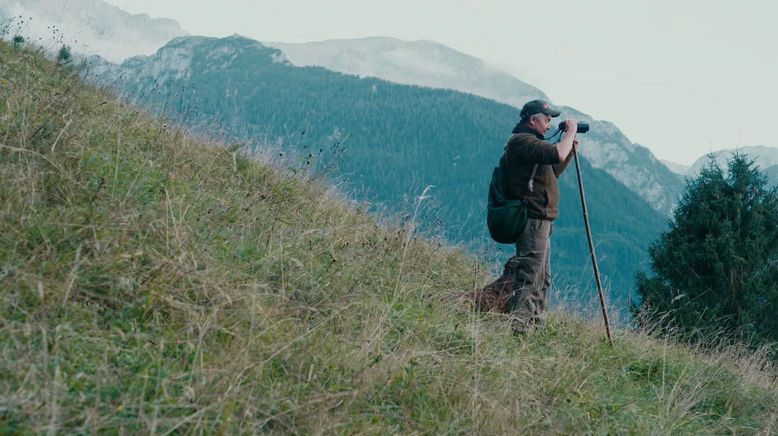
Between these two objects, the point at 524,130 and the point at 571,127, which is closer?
the point at 571,127

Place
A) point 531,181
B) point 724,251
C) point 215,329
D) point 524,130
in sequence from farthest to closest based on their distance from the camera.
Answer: point 724,251, point 524,130, point 531,181, point 215,329

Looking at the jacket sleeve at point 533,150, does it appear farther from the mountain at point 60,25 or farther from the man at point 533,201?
the mountain at point 60,25

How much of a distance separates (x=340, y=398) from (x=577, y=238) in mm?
158884

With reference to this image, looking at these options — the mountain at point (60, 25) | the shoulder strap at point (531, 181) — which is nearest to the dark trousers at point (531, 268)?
the shoulder strap at point (531, 181)

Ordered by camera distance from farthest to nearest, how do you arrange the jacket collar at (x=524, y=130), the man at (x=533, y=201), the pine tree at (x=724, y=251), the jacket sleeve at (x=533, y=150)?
the pine tree at (x=724, y=251)
the jacket collar at (x=524, y=130)
the man at (x=533, y=201)
the jacket sleeve at (x=533, y=150)

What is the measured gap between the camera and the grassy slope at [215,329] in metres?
2.80

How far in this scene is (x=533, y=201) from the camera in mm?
6176

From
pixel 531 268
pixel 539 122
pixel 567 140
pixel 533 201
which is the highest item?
pixel 539 122

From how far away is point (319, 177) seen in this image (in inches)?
330

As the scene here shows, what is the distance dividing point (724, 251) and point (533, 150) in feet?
57.9

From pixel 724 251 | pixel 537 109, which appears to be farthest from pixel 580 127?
pixel 724 251

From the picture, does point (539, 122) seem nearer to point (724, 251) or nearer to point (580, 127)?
point (580, 127)

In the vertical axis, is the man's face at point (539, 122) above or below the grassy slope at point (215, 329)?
above

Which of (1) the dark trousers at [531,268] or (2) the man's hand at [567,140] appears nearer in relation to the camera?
(2) the man's hand at [567,140]
